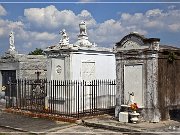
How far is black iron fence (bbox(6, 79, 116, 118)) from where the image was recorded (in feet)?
46.8

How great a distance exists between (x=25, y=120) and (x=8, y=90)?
16.5 ft

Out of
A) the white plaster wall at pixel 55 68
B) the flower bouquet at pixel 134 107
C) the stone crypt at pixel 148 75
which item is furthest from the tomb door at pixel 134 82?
the white plaster wall at pixel 55 68

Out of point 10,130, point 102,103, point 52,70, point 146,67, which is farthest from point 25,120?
point 146,67

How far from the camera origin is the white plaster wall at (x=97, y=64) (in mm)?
14672

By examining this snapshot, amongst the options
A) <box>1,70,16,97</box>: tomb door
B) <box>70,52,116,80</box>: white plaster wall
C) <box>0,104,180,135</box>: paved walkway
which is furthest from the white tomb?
<box>1,70,16,97</box>: tomb door

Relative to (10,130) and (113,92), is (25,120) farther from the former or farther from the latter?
(113,92)

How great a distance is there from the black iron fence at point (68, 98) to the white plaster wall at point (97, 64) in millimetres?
345

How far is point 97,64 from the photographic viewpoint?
15.8 m

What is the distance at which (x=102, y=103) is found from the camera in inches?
625

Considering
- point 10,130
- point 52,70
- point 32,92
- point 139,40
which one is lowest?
point 10,130

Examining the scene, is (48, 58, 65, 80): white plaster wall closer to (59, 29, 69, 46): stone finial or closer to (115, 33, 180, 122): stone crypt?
(59, 29, 69, 46): stone finial

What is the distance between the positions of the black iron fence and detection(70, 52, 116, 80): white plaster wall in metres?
0.34

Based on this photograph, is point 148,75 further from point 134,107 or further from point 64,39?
point 64,39

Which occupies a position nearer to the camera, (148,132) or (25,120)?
(148,132)
